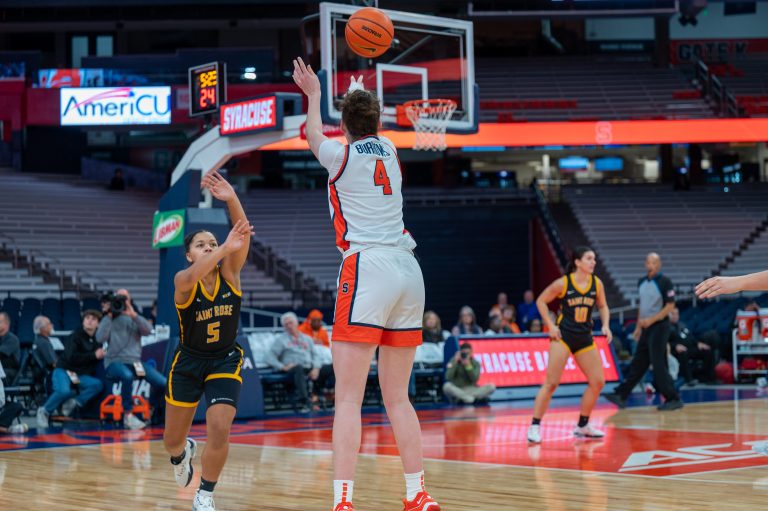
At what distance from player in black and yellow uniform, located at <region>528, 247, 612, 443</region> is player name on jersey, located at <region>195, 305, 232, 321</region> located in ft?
16.0

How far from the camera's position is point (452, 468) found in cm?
864

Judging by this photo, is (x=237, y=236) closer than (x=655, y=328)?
Yes

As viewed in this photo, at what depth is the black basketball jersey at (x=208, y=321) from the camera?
6.46 m

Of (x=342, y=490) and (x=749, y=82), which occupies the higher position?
(x=749, y=82)

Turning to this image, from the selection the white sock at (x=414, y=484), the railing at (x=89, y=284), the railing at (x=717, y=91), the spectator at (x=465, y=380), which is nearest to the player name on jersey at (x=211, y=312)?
the white sock at (x=414, y=484)

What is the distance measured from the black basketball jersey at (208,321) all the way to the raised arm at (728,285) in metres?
2.81

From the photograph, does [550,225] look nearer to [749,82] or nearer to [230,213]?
[749,82]

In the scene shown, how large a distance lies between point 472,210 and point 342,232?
87.3 feet

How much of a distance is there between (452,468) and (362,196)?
3.77 metres

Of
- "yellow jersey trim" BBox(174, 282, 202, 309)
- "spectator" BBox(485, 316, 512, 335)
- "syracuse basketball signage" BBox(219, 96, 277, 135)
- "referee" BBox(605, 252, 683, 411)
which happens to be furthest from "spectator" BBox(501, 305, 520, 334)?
"yellow jersey trim" BBox(174, 282, 202, 309)

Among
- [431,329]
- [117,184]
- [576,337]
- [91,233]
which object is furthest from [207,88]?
[117,184]

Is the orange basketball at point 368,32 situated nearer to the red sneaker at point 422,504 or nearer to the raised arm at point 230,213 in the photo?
the raised arm at point 230,213

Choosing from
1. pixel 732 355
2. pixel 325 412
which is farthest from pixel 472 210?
pixel 325 412

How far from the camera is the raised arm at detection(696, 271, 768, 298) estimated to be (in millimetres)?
5504
